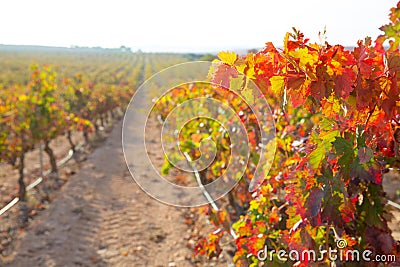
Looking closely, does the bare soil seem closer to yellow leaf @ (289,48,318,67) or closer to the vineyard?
the vineyard

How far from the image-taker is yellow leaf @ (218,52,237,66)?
1.34m

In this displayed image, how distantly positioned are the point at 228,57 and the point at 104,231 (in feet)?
16.6

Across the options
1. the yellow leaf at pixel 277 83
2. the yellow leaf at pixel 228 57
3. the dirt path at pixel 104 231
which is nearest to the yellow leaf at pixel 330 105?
the yellow leaf at pixel 277 83

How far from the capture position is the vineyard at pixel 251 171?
1.26m

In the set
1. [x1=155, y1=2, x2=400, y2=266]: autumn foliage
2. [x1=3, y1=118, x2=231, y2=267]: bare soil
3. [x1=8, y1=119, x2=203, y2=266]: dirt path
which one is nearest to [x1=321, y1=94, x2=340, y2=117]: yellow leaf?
[x1=155, y1=2, x2=400, y2=266]: autumn foliage

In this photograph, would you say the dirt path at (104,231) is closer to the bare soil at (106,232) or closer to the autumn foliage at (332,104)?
the bare soil at (106,232)

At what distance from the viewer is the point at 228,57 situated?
134 cm

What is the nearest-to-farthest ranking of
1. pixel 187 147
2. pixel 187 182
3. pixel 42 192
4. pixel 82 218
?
pixel 187 147, pixel 82 218, pixel 42 192, pixel 187 182

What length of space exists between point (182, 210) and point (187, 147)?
1640mm

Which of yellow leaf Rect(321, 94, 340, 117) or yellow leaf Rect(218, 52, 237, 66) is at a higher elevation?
yellow leaf Rect(218, 52, 237, 66)

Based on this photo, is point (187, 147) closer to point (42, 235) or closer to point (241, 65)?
point (42, 235)

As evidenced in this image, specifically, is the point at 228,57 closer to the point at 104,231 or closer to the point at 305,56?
the point at 305,56

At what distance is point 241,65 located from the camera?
1.34 meters

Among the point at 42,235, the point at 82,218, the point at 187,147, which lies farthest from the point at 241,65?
the point at 82,218
